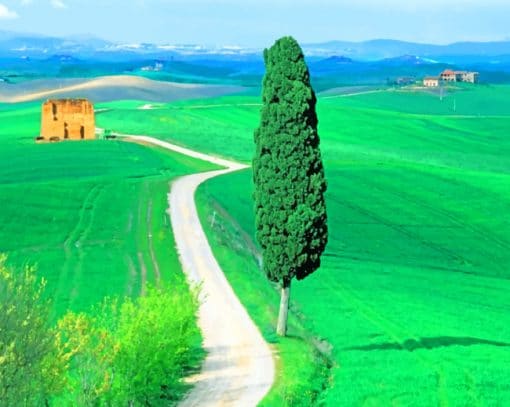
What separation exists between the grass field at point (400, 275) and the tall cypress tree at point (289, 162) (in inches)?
190

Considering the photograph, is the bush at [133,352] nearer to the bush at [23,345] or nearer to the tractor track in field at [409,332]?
the bush at [23,345]

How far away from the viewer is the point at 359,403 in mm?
33000

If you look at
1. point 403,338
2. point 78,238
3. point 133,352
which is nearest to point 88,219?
point 78,238

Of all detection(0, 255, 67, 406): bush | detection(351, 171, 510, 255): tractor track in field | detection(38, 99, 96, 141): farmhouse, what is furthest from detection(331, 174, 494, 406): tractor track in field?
detection(38, 99, 96, 141): farmhouse

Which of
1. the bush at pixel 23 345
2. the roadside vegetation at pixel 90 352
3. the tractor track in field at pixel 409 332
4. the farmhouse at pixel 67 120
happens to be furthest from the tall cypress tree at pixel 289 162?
the farmhouse at pixel 67 120

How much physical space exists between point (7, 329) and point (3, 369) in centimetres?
→ 99

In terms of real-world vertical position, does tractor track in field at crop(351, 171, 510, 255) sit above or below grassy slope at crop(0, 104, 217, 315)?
below

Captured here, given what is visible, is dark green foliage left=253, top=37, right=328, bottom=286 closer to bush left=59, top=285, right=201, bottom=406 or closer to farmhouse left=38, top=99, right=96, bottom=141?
bush left=59, top=285, right=201, bottom=406

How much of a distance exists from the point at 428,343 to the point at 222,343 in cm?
881

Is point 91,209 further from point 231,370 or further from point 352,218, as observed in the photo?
point 231,370

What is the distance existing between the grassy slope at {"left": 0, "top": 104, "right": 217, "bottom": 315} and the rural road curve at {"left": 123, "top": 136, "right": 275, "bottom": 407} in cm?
163

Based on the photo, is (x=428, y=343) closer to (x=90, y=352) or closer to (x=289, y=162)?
(x=289, y=162)

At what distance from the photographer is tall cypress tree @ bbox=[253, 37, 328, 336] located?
3925 centimetres

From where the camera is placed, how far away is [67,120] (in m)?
127
